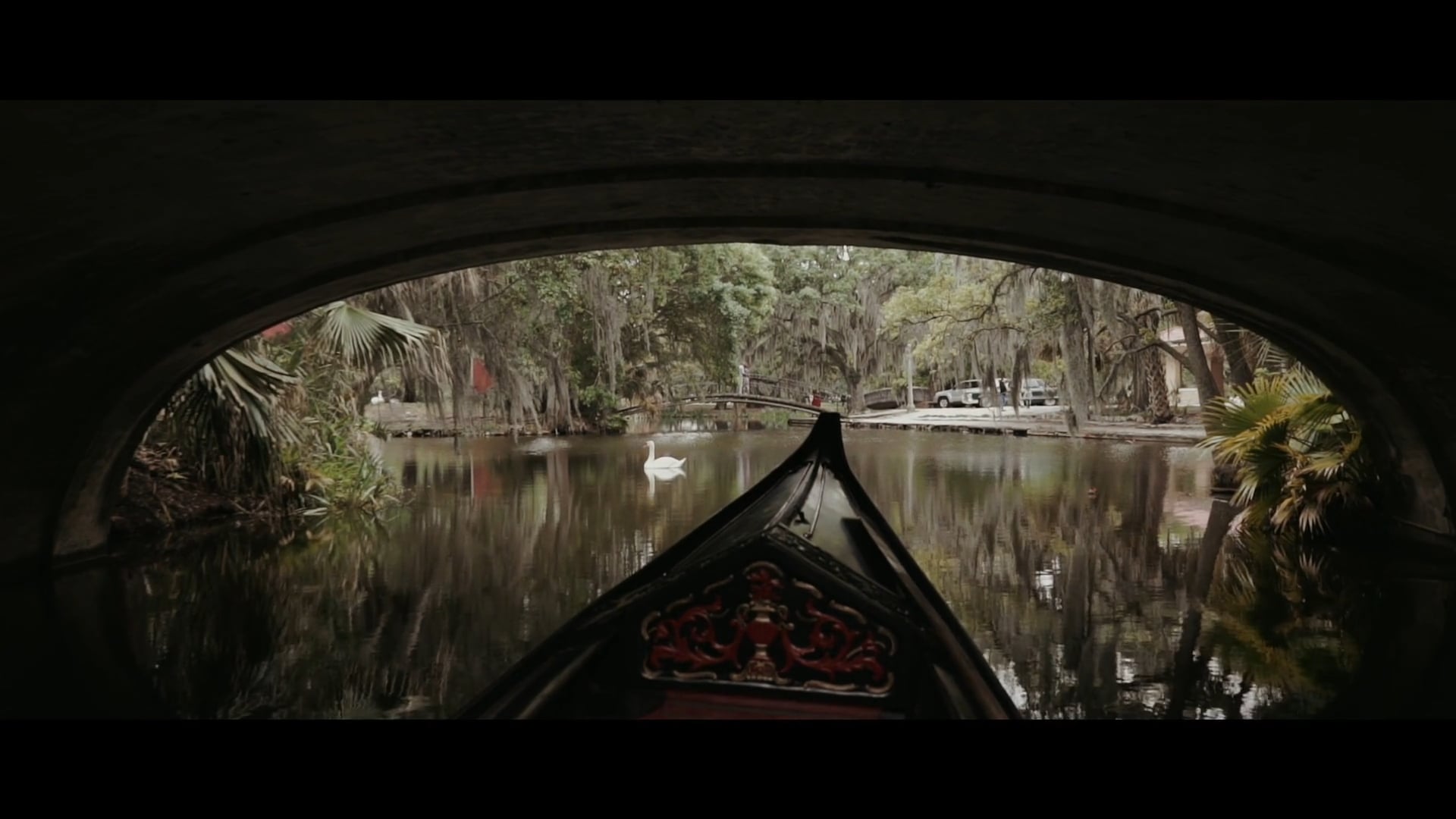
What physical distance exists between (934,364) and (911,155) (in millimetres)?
26622

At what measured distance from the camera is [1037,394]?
4150cm

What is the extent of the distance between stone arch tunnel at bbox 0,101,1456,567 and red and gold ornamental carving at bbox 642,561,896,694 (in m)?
2.38

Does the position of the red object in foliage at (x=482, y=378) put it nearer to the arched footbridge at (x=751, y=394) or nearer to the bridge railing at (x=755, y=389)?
the arched footbridge at (x=751, y=394)

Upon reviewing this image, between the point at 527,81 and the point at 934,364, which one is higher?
the point at 934,364

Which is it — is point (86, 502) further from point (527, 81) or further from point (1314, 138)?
point (1314, 138)

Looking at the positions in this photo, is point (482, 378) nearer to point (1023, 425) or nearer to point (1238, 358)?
point (1023, 425)

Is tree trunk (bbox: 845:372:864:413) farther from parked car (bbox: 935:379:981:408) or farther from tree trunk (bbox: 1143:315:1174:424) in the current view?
tree trunk (bbox: 1143:315:1174:424)

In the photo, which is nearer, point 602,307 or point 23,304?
point 23,304

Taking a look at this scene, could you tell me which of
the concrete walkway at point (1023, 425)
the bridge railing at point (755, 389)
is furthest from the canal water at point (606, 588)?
the bridge railing at point (755, 389)

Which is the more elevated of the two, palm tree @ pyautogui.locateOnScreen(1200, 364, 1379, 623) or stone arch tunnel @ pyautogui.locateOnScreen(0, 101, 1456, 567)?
stone arch tunnel @ pyautogui.locateOnScreen(0, 101, 1456, 567)

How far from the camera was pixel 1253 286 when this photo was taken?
759cm

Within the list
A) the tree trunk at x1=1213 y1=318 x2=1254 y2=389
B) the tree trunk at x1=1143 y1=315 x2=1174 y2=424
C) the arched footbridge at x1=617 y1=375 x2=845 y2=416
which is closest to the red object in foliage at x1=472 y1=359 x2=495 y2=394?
the arched footbridge at x1=617 y1=375 x2=845 y2=416

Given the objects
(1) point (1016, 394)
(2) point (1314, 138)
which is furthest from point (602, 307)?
(2) point (1314, 138)

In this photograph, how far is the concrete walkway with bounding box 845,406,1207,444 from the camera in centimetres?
2131
